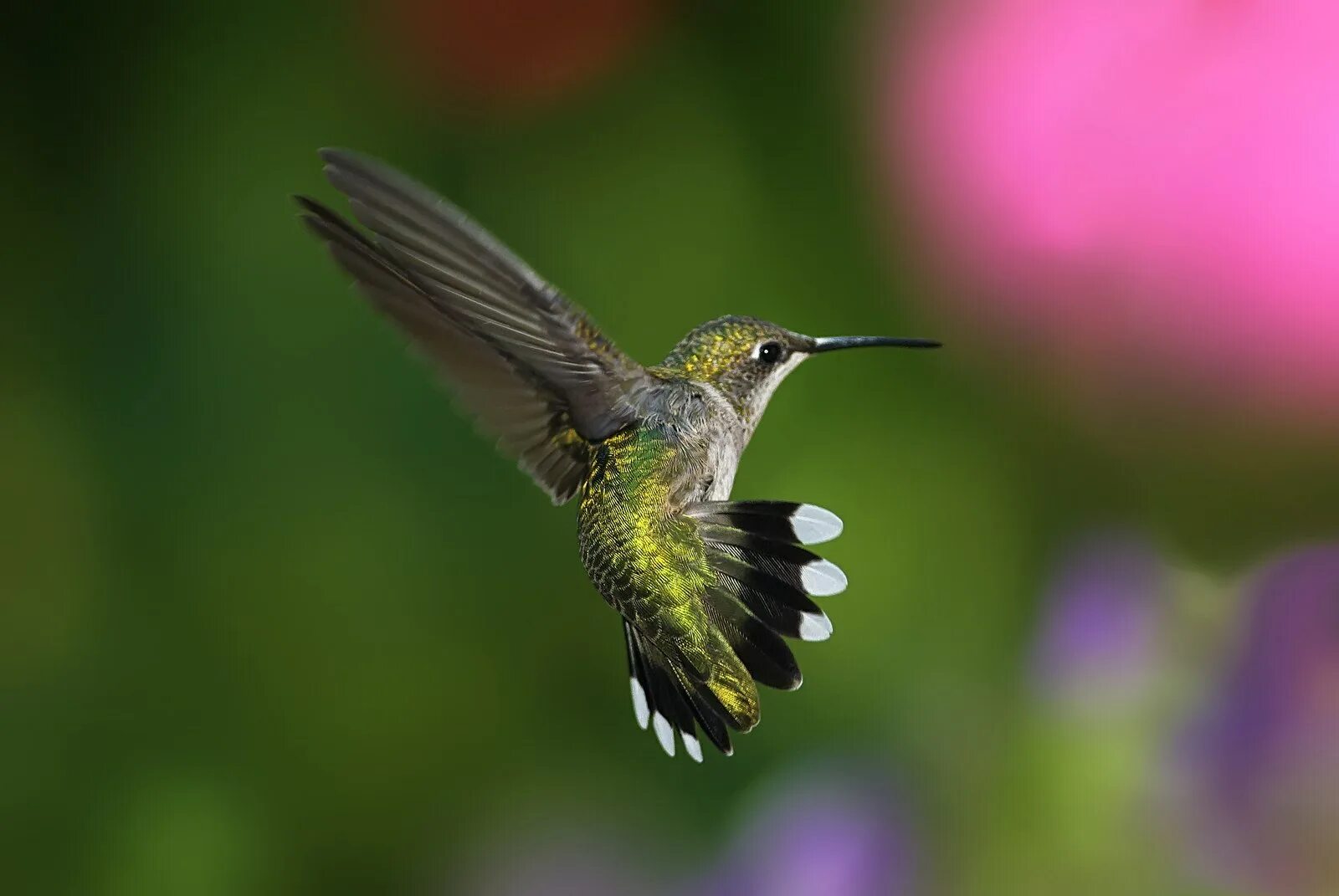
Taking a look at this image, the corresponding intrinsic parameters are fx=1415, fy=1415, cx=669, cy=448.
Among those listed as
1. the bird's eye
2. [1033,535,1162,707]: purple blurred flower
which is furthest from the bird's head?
[1033,535,1162,707]: purple blurred flower

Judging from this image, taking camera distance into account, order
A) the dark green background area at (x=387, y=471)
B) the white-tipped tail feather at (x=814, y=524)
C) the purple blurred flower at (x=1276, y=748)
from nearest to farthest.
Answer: the white-tipped tail feather at (x=814, y=524)
the purple blurred flower at (x=1276, y=748)
the dark green background area at (x=387, y=471)

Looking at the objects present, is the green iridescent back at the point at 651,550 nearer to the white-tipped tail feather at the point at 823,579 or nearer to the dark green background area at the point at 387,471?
the white-tipped tail feather at the point at 823,579

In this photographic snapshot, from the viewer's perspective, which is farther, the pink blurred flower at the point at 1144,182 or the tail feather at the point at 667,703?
the pink blurred flower at the point at 1144,182

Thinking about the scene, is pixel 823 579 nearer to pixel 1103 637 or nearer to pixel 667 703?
pixel 667 703

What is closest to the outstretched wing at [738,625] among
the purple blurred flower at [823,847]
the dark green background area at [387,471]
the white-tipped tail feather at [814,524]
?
the white-tipped tail feather at [814,524]

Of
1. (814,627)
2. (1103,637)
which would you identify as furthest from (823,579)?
(1103,637)

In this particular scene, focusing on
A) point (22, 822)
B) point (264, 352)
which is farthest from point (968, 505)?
point (22, 822)

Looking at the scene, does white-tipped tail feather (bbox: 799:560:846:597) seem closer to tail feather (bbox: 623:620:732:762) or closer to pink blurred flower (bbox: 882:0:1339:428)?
tail feather (bbox: 623:620:732:762)
